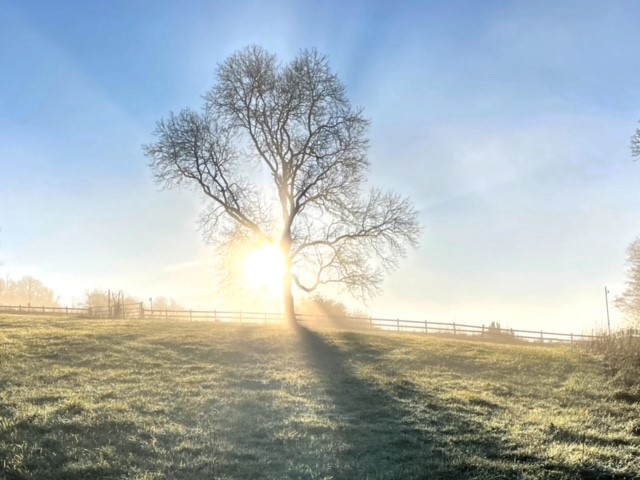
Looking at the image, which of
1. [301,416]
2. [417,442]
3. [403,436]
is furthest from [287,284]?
[417,442]

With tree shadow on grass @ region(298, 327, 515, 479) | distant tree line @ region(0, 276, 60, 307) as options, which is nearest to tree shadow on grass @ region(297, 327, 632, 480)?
tree shadow on grass @ region(298, 327, 515, 479)

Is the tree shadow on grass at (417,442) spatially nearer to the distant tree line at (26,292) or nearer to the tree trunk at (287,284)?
the tree trunk at (287,284)

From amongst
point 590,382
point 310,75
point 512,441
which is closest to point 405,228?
point 310,75

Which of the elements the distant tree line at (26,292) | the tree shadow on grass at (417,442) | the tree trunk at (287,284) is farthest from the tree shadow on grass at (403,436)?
the distant tree line at (26,292)

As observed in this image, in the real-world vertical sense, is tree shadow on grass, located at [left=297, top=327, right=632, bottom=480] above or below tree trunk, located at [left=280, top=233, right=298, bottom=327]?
below

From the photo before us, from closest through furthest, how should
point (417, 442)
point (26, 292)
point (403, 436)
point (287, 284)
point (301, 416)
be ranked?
point (417, 442)
point (403, 436)
point (301, 416)
point (287, 284)
point (26, 292)

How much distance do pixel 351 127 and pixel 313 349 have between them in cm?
1414

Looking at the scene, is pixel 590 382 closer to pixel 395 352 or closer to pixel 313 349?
pixel 395 352

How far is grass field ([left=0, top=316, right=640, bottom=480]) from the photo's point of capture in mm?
7219

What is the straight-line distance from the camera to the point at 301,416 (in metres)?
9.98

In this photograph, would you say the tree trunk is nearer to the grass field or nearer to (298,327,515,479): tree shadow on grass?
the grass field

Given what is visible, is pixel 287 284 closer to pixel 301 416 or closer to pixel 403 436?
pixel 301 416

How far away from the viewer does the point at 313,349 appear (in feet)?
68.5

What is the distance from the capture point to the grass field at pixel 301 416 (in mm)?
7219
